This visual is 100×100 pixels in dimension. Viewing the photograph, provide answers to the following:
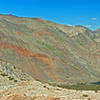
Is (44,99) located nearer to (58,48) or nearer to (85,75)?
(85,75)

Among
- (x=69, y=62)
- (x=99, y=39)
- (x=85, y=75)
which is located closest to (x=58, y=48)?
(x=69, y=62)

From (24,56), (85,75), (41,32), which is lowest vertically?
(85,75)

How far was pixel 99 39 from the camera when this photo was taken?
180m

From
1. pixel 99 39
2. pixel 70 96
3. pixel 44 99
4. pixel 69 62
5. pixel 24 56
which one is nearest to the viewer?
pixel 44 99

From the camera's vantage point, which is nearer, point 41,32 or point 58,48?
point 58,48

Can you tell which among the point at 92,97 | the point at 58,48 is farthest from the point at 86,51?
the point at 92,97

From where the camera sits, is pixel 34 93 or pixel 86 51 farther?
pixel 86 51

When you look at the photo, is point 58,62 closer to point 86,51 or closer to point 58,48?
point 58,48

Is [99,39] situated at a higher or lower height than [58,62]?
higher

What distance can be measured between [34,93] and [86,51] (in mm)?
119991

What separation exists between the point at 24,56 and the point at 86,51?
5556cm

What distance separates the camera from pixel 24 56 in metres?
88.2

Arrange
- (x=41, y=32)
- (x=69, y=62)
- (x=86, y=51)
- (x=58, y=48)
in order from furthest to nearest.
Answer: (x=86, y=51), (x=41, y=32), (x=58, y=48), (x=69, y=62)

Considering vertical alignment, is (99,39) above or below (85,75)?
above
